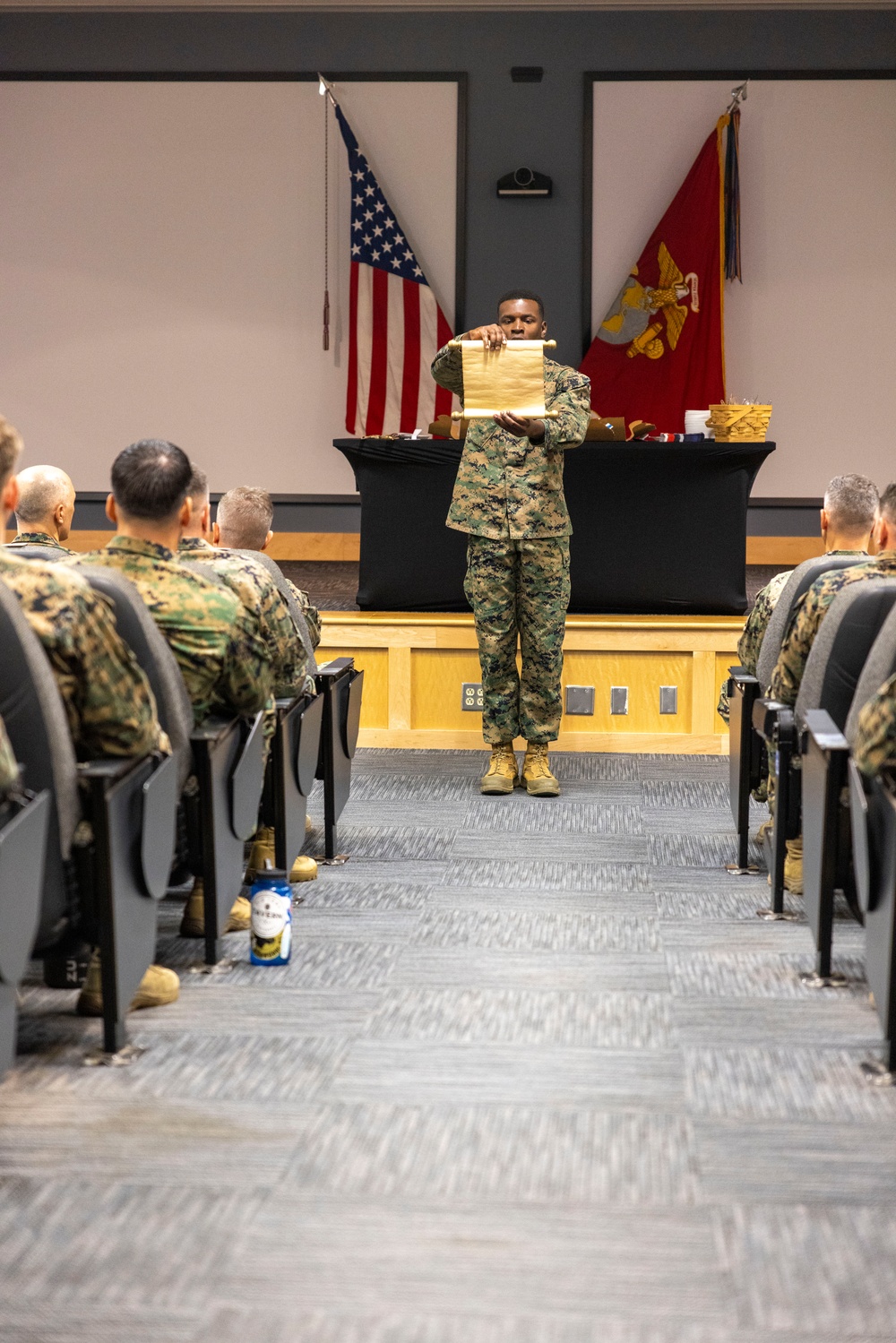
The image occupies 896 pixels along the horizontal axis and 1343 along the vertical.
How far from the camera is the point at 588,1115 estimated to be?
2.13 m

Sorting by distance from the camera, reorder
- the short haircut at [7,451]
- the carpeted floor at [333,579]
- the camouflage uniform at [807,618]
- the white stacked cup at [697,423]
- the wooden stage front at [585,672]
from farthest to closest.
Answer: the carpeted floor at [333,579] → the white stacked cup at [697,423] → the wooden stage front at [585,672] → the camouflage uniform at [807,618] → the short haircut at [7,451]

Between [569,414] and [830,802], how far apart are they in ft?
7.53

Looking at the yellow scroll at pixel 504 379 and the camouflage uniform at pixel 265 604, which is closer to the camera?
the camouflage uniform at pixel 265 604

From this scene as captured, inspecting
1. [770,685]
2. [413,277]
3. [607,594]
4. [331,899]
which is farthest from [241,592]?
[413,277]

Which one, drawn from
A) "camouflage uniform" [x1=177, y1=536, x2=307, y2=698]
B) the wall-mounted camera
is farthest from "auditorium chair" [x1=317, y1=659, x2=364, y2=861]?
the wall-mounted camera

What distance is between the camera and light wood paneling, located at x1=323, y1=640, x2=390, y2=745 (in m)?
5.39

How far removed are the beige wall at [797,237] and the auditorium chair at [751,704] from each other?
4.70 meters

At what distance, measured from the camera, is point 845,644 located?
2.72 metres

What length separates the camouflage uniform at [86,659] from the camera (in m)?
2.07

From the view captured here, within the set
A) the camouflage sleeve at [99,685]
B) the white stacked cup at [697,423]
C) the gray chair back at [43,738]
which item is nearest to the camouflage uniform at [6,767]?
the gray chair back at [43,738]

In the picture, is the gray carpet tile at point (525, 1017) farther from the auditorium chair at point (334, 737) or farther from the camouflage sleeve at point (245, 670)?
the auditorium chair at point (334, 737)

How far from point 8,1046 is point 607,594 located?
13.4ft

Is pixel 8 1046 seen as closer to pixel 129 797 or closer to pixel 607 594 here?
pixel 129 797

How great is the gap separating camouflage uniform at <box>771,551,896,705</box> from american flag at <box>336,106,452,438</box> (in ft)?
17.3
